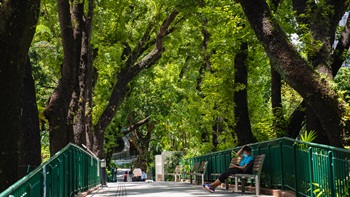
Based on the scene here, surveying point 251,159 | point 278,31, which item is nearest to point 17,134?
point 278,31

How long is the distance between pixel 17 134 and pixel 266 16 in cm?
753

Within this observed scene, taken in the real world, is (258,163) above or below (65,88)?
below

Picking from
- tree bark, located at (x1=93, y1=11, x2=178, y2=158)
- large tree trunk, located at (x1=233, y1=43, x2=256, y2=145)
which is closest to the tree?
large tree trunk, located at (x1=233, y1=43, x2=256, y2=145)

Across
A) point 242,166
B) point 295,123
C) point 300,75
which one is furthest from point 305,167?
point 295,123

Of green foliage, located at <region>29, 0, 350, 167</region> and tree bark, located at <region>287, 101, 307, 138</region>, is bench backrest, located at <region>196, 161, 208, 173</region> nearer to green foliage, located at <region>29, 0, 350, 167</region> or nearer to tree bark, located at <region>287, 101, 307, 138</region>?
green foliage, located at <region>29, 0, 350, 167</region>

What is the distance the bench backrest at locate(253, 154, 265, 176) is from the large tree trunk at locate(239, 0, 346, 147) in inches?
90.2

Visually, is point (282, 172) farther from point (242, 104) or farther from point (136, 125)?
point (136, 125)

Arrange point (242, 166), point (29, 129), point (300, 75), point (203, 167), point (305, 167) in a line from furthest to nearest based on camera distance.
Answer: point (203, 167)
point (242, 166)
point (29, 129)
point (300, 75)
point (305, 167)

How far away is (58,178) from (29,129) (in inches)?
131

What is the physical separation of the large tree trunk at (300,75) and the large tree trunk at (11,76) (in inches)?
265

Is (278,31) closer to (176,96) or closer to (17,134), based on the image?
(17,134)

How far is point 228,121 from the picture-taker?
25078 millimetres

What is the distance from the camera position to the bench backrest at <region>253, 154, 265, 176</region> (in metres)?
15.2

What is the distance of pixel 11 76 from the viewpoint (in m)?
8.28
